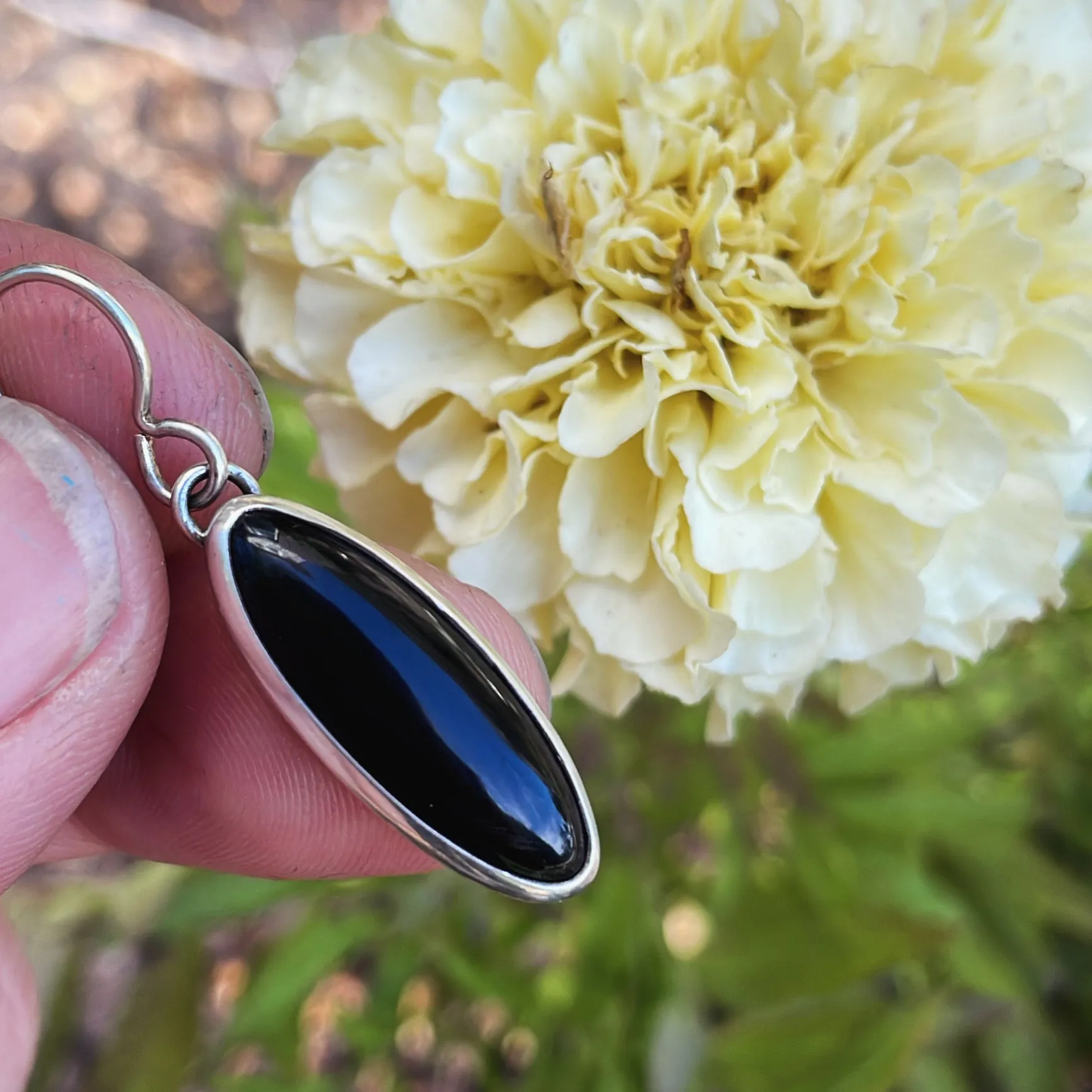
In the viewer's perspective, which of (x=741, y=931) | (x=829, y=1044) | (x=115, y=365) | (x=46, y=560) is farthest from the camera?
(x=741, y=931)

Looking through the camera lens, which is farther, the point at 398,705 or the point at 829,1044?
the point at 829,1044

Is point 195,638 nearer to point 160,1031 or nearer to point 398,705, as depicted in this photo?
point 398,705

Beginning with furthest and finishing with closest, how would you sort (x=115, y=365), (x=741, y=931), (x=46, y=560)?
(x=741, y=931)
(x=115, y=365)
(x=46, y=560)

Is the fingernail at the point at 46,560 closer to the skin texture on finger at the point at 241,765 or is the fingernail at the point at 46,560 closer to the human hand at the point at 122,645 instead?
the human hand at the point at 122,645

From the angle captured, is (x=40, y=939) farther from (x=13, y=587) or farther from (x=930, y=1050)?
(x=930, y=1050)

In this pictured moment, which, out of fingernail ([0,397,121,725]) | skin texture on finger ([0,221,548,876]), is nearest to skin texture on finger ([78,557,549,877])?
skin texture on finger ([0,221,548,876])

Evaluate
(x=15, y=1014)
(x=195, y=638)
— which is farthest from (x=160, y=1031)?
(x=195, y=638)
